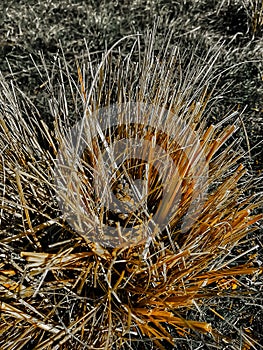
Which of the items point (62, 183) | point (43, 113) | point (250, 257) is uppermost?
point (62, 183)

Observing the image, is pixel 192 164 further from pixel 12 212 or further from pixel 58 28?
pixel 58 28

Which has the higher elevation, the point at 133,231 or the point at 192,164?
the point at 192,164

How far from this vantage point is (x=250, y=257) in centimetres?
141

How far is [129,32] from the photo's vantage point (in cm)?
216

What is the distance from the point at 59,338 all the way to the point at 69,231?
24 cm

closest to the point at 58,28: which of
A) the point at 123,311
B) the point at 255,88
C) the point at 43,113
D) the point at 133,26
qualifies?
the point at 133,26

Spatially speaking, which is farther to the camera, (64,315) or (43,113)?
(43,113)

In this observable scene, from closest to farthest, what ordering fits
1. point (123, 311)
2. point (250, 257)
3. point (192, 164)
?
point (123, 311) < point (192, 164) < point (250, 257)

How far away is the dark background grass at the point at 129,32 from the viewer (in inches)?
76.8

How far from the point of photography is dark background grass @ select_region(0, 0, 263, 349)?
1.95 metres

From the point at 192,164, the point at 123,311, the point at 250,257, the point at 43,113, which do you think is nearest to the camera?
the point at 123,311

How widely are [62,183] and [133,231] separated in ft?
0.70

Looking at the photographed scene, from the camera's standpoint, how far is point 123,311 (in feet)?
3.75

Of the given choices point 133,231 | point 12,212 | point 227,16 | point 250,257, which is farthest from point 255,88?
point 12,212
